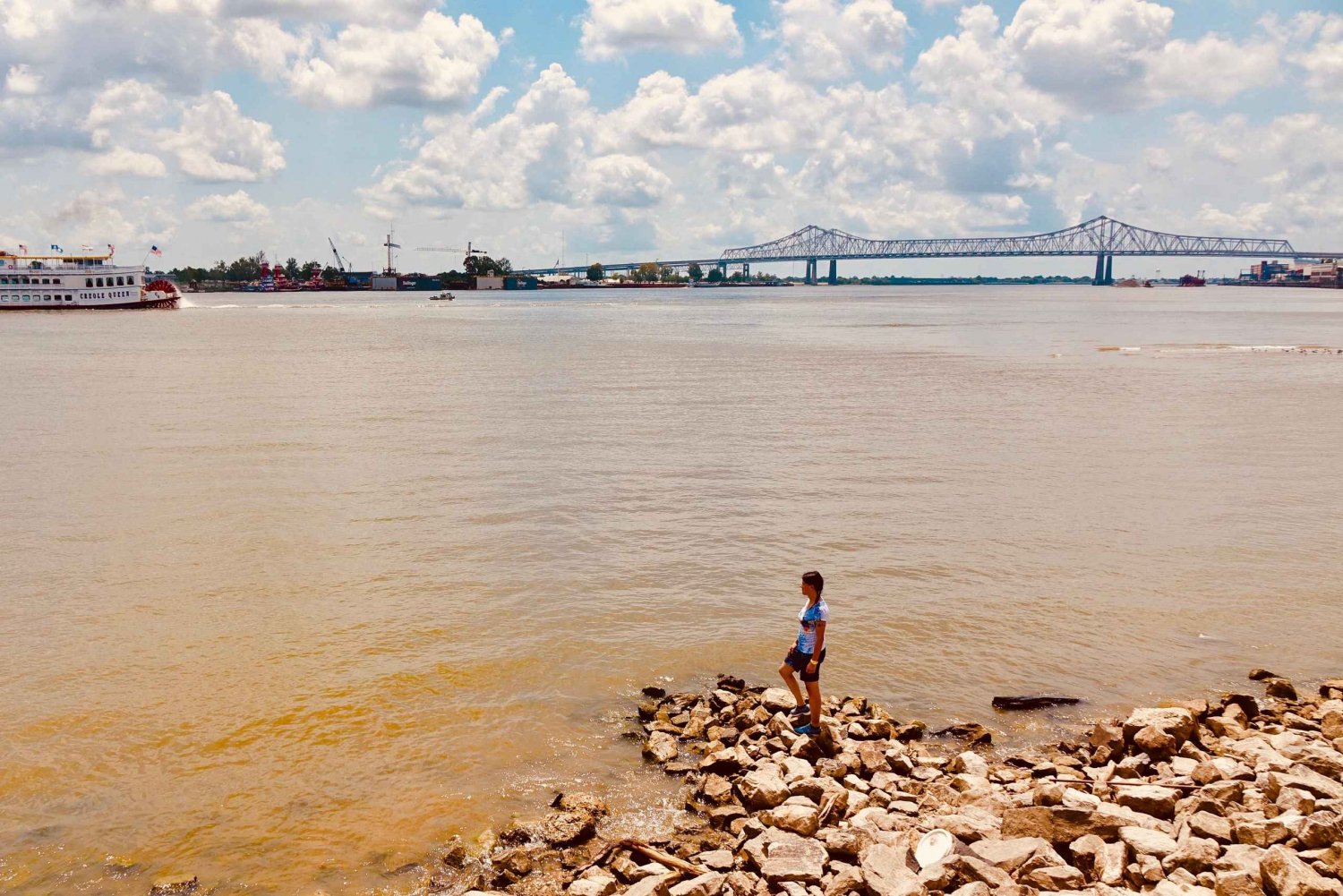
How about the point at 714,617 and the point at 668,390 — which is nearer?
the point at 714,617

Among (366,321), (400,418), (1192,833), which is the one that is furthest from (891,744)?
(366,321)

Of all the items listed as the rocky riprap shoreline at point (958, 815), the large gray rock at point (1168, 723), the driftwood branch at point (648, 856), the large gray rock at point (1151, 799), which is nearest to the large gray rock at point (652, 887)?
the rocky riprap shoreline at point (958, 815)

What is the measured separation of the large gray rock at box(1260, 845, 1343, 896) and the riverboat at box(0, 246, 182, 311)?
17454 cm

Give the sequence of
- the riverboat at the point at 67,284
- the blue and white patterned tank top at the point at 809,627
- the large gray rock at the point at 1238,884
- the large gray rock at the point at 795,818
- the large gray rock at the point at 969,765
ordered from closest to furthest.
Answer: the large gray rock at the point at 1238,884
the large gray rock at the point at 795,818
the large gray rock at the point at 969,765
the blue and white patterned tank top at the point at 809,627
the riverboat at the point at 67,284

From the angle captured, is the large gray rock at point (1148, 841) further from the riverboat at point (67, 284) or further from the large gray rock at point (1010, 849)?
the riverboat at point (67, 284)

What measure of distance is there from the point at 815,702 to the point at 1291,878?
207 inches

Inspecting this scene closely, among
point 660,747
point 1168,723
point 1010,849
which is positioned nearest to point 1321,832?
point 1010,849

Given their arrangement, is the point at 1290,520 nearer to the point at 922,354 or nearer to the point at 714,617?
the point at 714,617

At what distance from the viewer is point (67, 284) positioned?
152125 millimetres

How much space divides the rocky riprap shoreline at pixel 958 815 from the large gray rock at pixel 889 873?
0.05 feet

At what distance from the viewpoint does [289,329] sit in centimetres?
11425

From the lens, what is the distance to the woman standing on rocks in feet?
39.5

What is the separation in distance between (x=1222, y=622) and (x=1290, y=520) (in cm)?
834

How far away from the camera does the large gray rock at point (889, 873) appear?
8383 mm
